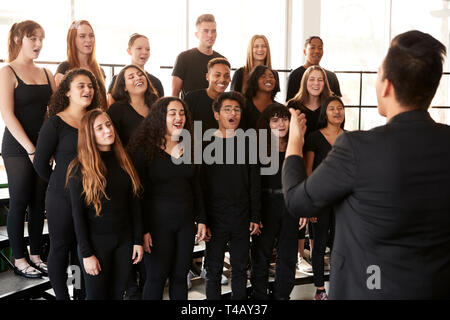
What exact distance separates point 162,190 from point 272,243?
81 cm

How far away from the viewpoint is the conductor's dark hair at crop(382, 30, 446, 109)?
998 millimetres

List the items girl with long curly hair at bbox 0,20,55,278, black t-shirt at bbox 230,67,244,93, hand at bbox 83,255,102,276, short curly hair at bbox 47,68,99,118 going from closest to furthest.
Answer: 1. hand at bbox 83,255,102,276
2. short curly hair at bbox 47,68,99,118
3. girl with long curly hair at bbox 0,20,55,278
4. black t-shirt at bbox 230,67,244,93

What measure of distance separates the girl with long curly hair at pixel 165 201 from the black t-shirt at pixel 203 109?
45 centimetres

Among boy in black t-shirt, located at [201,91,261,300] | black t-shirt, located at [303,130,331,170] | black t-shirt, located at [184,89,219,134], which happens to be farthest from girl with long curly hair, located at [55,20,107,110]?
black t-shirt, located at [303,130,331,170]

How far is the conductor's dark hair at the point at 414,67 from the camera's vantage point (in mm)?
998

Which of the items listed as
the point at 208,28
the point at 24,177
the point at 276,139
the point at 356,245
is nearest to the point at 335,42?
the point at 208,28

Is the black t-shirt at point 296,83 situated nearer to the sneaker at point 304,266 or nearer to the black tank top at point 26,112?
the sneaker at point 304,266

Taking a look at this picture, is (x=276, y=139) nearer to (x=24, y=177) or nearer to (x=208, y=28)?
(x=208, y=28)

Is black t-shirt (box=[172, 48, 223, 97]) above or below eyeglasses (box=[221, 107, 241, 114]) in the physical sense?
above

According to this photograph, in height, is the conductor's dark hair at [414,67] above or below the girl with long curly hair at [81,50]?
below

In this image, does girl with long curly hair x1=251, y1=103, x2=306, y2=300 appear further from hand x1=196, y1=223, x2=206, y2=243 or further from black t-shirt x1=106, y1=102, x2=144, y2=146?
black t-shirt x1=106, y1=102, x2=144, y2=146

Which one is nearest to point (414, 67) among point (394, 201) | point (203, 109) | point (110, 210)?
point (394, 201)

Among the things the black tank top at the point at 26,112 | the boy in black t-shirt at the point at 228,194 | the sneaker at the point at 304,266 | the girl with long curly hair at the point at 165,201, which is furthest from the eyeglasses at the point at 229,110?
the sneaker at the point at 304,266

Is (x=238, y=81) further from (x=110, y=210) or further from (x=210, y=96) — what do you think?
(x=110, y=210)
